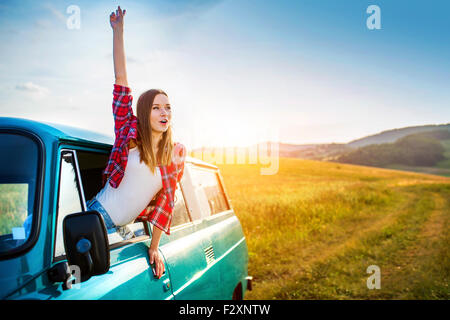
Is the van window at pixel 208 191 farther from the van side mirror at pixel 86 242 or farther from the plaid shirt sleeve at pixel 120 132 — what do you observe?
the van side mirror at pixel 86 242

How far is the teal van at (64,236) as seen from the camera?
145cm

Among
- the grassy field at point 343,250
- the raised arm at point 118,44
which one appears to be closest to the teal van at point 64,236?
the raised arm at point 118,44

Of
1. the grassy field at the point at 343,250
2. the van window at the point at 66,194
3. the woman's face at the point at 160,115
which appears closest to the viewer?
the van window at the point at 66,194

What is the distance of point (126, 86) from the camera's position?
2.57 metres

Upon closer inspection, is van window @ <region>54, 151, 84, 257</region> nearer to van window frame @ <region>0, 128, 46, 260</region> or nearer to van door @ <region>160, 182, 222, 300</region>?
van window frame @ <region>0, 128, 46, 260</region>

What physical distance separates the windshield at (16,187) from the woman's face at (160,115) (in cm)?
98

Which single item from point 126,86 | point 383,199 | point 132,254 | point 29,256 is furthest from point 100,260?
point 383,199

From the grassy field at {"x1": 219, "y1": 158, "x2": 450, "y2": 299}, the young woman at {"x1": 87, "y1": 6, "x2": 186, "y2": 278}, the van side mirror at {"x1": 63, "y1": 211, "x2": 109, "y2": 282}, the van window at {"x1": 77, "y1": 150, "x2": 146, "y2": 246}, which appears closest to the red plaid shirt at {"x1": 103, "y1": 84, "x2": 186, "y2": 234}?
the young woman at {"x1": 87, "y1": 6, "x2": 186, "y2": 278}

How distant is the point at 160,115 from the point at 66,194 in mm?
966

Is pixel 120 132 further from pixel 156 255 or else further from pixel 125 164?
pixel 156 255

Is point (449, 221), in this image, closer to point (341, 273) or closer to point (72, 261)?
point (341, 273)

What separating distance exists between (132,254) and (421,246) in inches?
368

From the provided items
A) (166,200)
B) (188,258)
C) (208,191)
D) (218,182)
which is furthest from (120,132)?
(218,182)

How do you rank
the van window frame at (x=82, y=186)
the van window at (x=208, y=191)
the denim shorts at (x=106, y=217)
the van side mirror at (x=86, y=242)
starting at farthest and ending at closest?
the van window at (x=208, y=191)
the denim shorts at (x=106, y=217)
the van window frame at (x=82, y=186)
the van side mirror at (x=86, y=242)
